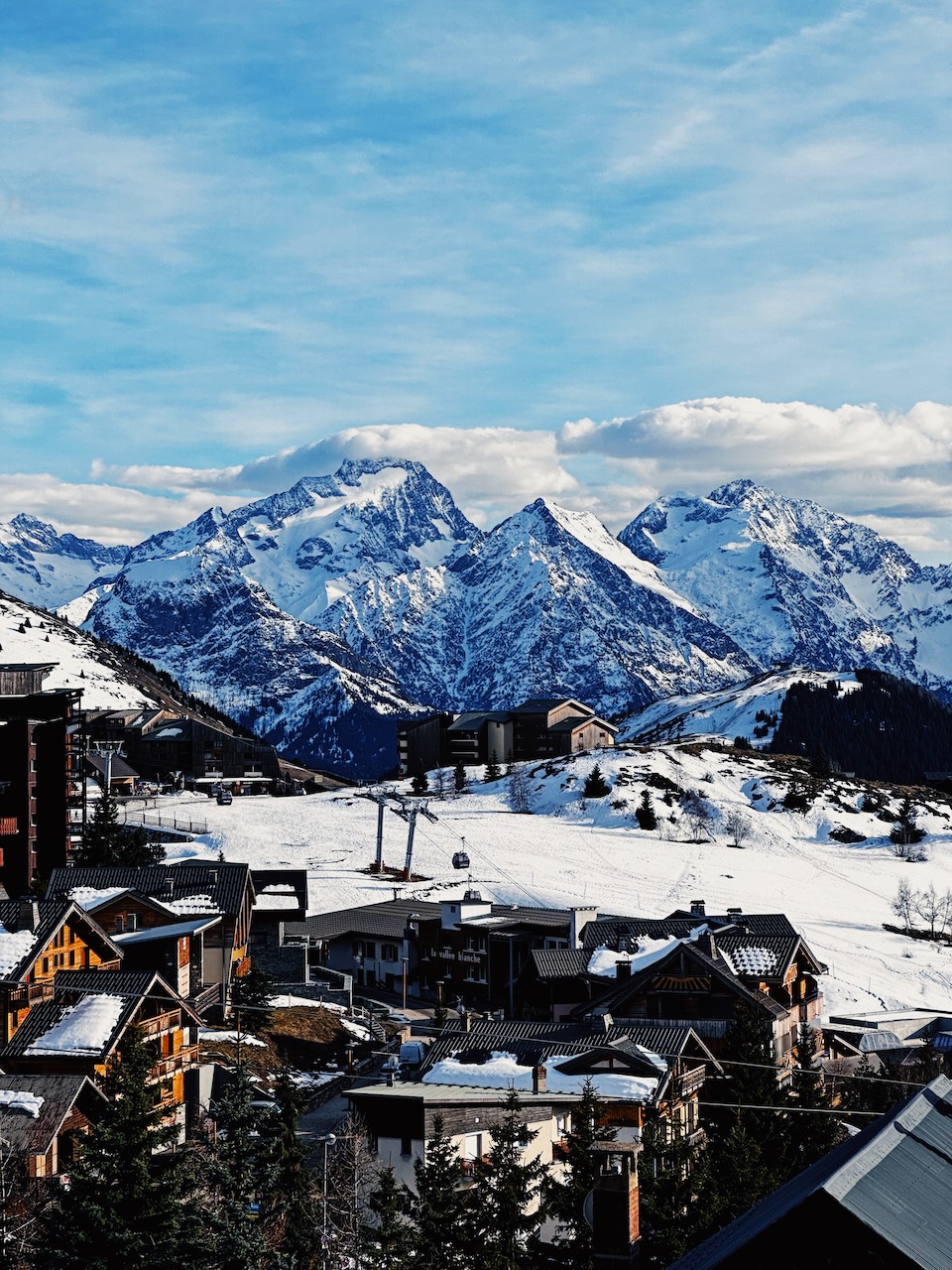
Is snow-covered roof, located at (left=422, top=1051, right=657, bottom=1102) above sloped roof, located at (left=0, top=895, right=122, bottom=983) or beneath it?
beneath

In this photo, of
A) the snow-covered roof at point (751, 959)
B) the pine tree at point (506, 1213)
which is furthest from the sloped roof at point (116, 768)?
the pine tree at point (506, 1213)

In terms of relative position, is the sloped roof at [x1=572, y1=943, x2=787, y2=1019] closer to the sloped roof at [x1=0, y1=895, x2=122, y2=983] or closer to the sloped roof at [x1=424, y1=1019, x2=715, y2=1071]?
the sloped roof at [x1=424, y1=1019, x2=715, y2=1071]

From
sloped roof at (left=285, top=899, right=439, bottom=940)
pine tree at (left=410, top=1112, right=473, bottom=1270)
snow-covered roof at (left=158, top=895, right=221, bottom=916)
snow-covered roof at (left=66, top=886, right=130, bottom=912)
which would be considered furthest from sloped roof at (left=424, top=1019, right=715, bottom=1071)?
sloped roof at (left=285, top=899, right=439, bottom=940)

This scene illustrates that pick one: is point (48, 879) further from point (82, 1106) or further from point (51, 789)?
point (82, 1106)

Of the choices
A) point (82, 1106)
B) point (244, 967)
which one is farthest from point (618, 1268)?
point (244, 967)

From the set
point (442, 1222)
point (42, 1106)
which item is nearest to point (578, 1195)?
point (442, 1222)

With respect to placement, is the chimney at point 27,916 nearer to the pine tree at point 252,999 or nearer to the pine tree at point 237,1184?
the pine tree at point 252,999
